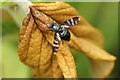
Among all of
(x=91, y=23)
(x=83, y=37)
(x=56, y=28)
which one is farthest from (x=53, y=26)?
(x=91, y=23)

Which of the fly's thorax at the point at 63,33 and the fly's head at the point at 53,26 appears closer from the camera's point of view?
the fly's head at the point at 53,26

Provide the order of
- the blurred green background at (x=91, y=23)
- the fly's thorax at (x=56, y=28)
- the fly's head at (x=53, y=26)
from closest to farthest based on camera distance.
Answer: the fly's head at (x=53, y=26) → the fly's thorax at (x=56, y=28) → the blurred green background at (x=91, y=23)

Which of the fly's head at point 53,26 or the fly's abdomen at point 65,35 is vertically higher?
the fly's head at point 53,26

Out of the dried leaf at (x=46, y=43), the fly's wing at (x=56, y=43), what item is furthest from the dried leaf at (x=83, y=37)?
the fly's wing at (x=56, y=43)

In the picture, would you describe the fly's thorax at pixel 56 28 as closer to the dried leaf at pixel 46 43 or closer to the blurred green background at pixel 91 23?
the dried leaf at pixel 46 43

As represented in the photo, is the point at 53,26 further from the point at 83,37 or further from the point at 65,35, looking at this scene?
the point at 83,37

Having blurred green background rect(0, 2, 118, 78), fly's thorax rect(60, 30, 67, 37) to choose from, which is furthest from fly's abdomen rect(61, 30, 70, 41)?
blurred green background rect(0, 2, 118, 78)

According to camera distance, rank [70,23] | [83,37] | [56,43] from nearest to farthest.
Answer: [56,43] → [70,23] → [83,37]

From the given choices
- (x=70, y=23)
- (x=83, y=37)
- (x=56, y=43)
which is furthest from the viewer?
(x=83, y=37)
